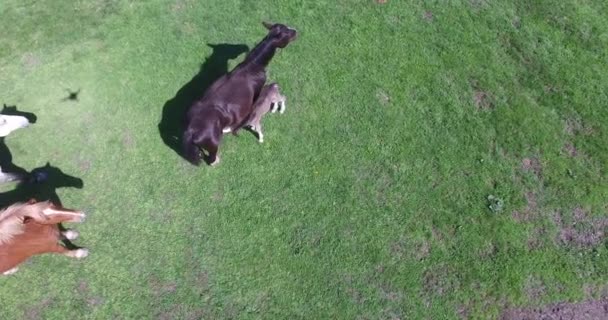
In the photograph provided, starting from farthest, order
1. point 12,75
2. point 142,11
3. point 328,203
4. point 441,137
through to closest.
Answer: point 142,11 < point 12,75 < point 441,137 < point 328,203

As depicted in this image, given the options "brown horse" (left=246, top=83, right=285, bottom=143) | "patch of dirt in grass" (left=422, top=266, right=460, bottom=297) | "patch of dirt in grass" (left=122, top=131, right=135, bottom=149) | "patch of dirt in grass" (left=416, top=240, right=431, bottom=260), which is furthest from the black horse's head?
"patch of dirt in grass" (left=422, top=266, right=460, bottom=297)

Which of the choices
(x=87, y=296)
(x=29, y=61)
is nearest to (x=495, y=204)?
(x=87, y=296)

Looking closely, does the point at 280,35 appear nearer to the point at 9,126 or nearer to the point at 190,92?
the point at 190,92

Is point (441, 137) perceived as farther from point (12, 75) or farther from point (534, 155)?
point (12, 75)

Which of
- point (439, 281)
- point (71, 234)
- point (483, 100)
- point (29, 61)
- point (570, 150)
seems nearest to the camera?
point (439, 281)

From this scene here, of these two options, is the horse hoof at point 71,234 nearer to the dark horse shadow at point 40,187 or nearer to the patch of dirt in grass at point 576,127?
the dark horse shadow at point 40,187

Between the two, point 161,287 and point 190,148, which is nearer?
point 161,287

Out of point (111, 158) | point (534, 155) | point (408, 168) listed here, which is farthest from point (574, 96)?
point (111, 158)
